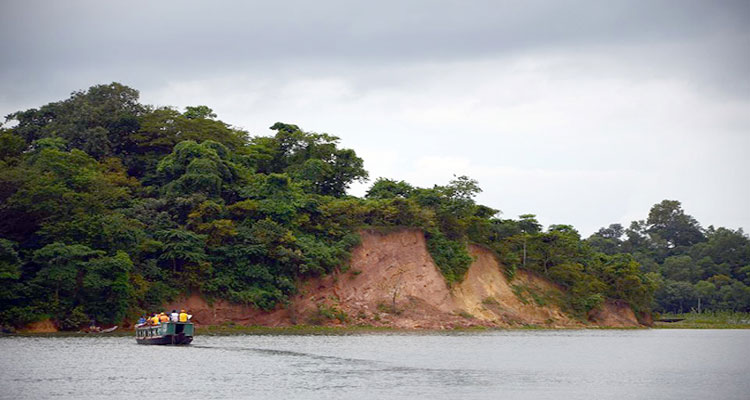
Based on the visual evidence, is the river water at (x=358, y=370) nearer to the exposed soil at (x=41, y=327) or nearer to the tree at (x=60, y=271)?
the exposed soil at (x=41, y=327)

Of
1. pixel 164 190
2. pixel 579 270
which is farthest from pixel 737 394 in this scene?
pixel 579 270

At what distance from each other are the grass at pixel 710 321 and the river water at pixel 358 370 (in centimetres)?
4860

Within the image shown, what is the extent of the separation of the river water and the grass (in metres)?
48.6

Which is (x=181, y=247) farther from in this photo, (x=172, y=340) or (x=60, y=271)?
(x=172, y=340)

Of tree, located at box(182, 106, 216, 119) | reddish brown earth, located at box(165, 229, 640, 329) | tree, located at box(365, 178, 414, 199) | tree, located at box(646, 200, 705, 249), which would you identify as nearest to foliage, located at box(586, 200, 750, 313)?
tree, located at box(646, 200, 705, 249)

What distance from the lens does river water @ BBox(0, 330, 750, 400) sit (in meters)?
30.1

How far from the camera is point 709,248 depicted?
137 meters

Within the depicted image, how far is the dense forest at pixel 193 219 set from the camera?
2256 inches

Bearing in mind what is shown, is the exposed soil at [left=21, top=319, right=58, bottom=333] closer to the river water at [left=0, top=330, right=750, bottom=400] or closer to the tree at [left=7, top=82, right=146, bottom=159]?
the river water at [left=0, top=330, right=750, bottom=400]

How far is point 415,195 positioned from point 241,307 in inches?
871

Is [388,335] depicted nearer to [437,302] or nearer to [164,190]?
[437,302]

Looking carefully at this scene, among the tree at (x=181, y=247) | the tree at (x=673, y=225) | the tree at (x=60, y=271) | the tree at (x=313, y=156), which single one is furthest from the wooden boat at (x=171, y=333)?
the tree at (x=673, y=225)

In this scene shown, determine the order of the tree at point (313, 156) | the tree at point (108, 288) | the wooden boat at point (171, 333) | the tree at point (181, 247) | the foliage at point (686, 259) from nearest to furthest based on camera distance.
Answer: the wooden boat at point (171, 333) < the tree at point (108, 288) < the tree at point (181, 247) < the tree at point (313, 156) < the foliage at point (686, 259)

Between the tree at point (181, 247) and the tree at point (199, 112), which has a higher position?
the tree at point (199, 112)
